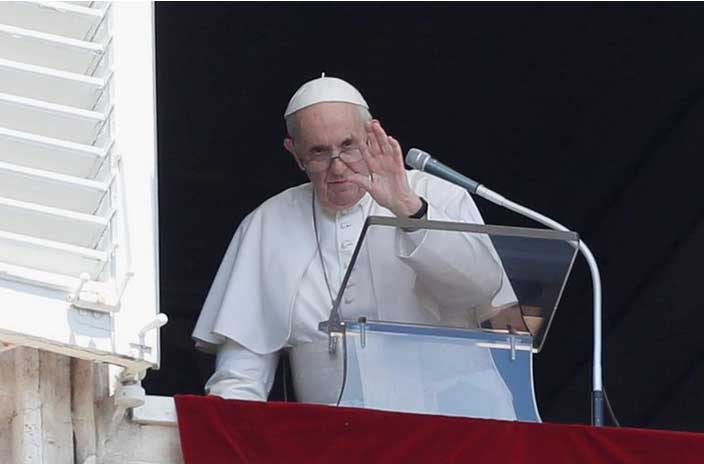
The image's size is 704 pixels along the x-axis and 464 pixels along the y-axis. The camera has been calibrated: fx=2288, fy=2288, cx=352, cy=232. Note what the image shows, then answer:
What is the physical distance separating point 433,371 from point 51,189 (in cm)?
90

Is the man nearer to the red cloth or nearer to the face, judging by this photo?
the face

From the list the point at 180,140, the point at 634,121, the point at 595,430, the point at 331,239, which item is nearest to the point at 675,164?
the point at 634,121

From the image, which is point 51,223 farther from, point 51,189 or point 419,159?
point 419,159

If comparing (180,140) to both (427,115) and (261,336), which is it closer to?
(427,115)

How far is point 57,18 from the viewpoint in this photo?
Answer: 5.10m

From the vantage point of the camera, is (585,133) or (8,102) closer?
(8,102)

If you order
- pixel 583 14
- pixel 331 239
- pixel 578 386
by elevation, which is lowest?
pixel 578 386

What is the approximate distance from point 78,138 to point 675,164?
3.91 meters

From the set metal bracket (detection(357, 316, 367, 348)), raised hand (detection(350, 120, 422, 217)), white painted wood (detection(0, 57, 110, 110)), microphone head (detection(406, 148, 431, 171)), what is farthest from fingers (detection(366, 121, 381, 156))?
white painted wood (detection(0, 57, 110, 110))

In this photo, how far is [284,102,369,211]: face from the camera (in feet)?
18.1

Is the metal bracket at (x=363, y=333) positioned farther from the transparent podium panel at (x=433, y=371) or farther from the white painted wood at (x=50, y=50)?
the white painted wood at (x=50, y=50)

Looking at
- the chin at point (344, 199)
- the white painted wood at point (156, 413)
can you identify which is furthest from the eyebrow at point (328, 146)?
the white painted wood at point (156, 413)

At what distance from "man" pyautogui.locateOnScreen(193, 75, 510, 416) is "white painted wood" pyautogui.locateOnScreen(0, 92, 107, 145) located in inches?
25.5

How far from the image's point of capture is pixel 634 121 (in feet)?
27.0
